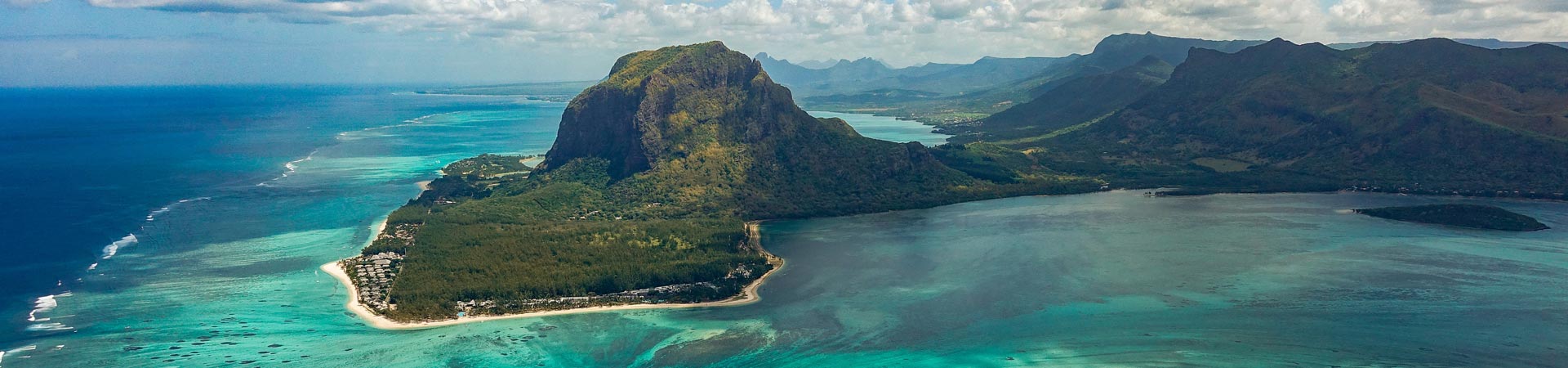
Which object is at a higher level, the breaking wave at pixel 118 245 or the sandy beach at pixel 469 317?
the breaking wave at pixel 118 245

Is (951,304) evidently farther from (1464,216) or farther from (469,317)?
(1464,216)

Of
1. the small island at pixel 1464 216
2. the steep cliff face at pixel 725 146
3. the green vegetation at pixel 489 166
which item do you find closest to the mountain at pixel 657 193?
the steep cliff face at pixel 725 146

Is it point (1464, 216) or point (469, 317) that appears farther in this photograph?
point (1464, 216)

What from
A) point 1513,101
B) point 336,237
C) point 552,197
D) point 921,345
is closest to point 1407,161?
point 1513,101

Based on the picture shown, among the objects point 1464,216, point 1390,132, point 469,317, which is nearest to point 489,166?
point 469,317

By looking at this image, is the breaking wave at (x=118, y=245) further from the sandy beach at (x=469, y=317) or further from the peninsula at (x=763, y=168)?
the peninsula at (x=763, y=168)

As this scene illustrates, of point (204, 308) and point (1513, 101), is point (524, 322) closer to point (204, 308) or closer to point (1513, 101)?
point (204, 308)
